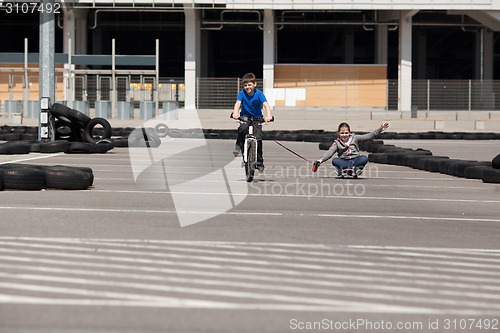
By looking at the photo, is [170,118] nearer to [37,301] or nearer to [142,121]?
[142,121]

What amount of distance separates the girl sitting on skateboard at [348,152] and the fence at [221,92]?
27.3 metres

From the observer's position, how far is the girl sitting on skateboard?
15.3m

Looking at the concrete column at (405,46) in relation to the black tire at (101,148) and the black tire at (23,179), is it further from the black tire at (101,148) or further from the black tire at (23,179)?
the black tire at (23,179)

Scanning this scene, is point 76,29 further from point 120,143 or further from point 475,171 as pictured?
point 475,171

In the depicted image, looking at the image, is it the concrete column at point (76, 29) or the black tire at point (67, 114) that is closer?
the black tire at point (67, 114)

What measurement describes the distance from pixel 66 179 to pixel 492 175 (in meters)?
7.17

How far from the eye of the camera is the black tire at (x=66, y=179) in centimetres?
1242

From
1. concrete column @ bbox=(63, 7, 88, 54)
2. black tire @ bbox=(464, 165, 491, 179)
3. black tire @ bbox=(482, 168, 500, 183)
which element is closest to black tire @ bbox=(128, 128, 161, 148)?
black tire @ bbox=(464, 165, 491, 179)

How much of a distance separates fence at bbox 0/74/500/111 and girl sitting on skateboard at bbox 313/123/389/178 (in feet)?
89.6

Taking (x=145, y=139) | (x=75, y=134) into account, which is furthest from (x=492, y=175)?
(x=145, y=139)

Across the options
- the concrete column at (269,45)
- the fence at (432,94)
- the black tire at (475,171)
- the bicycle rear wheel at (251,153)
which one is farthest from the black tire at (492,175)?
the concrete column at (269,45)

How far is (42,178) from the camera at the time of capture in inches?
484

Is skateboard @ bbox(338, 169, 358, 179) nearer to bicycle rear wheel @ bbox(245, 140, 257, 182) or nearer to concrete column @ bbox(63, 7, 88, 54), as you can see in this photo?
bicycle rear wheel @ bbox(245, 140, 257, 182)

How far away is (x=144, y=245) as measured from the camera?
758 cm
